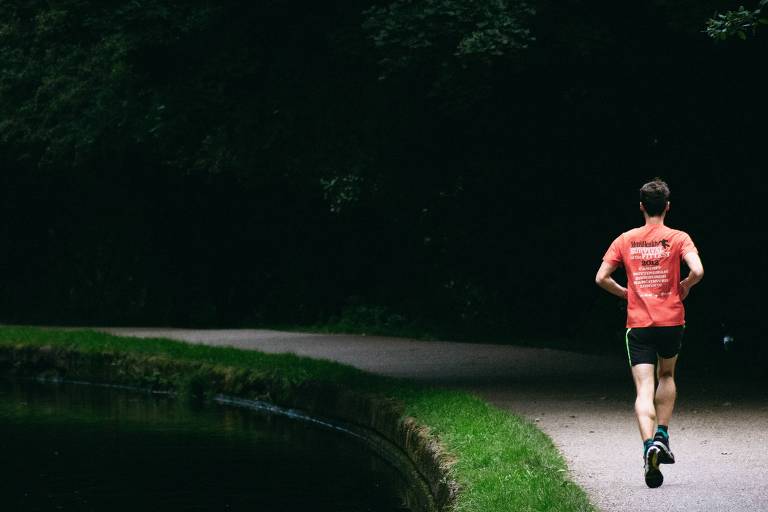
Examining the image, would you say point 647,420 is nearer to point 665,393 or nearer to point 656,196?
point 665,393

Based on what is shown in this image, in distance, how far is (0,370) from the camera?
61.2ft

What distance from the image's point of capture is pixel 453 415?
1055 centimetres

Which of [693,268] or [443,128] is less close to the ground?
[443,128]

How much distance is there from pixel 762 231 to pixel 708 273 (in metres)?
0.87

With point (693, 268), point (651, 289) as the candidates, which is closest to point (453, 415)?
point (651, 289)

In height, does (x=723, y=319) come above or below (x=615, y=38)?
below

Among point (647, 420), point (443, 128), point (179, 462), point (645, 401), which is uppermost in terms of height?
point (443, 128)

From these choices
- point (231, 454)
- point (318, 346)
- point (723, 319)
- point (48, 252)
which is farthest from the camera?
point (48, 252)


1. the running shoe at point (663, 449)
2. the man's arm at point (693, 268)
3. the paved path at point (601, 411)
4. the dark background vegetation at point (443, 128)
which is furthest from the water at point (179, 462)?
the dark background vegetation at point (443, 128)

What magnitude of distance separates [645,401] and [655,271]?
750 mm

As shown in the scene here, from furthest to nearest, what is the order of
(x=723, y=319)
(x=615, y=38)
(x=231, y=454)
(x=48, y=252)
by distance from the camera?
(x=48, y=252) < (x=723, y=319) < (x=615, y=38) < (x=231, y=454)

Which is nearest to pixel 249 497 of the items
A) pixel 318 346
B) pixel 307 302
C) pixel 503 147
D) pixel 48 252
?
pixel 503 147

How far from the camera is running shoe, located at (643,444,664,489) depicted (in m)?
7.61

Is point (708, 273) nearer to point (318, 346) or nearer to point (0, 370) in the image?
point (318, 346)
